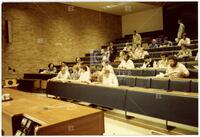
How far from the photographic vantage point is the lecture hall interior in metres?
2.47

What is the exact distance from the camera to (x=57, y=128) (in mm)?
1978

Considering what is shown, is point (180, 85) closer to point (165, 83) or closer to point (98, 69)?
point (165, 83)

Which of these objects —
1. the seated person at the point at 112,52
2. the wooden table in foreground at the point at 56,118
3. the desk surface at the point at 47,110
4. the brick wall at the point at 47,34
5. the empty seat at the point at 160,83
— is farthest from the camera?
the seated person at the point at 112,52

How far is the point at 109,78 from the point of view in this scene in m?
4.71

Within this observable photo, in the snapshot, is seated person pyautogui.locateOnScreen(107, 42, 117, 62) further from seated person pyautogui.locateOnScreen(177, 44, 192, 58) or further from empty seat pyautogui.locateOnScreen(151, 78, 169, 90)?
empty seat pyautogui.locateOnScreen(151, 78, 169, 90)

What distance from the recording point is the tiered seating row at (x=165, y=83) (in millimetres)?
3740

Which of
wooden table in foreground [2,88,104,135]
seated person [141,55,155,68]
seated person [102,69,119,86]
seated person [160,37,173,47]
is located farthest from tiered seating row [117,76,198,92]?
seated person [160,37,173,47]

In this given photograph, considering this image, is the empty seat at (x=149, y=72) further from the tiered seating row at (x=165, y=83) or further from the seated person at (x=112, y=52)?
the seated person at (x=112, y=52)

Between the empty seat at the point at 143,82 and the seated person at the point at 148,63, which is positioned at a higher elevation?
the seated person at the point at 148,63

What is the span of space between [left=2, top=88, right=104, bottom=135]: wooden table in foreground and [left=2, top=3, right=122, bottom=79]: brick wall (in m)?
5.66

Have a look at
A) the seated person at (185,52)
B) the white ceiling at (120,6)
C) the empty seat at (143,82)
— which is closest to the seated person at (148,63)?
the seated person at (185,52)

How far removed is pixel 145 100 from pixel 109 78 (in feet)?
4.75

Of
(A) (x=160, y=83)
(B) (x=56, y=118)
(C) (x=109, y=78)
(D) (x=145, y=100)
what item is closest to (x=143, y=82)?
(A) (x=160, y=83)

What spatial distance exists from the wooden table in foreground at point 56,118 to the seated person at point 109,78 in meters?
2.05
